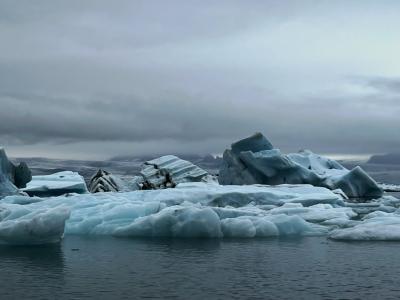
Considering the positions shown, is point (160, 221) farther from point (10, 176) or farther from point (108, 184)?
point (108, 184)

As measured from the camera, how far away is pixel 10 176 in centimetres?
2314

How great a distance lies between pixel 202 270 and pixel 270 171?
2378 centimetres

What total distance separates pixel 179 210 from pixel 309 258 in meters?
4.35

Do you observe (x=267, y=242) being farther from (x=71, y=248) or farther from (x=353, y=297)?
(x=353, y=297)

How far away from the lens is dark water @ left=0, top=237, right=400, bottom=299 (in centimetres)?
690

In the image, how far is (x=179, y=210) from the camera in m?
13.4

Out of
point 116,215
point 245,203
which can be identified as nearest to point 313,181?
point 245,203

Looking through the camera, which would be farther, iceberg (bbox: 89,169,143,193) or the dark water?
iceberg (bbox: 89,169,143,193)

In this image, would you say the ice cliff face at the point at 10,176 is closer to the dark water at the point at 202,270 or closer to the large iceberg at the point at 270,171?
the dark water at the point at 202,270

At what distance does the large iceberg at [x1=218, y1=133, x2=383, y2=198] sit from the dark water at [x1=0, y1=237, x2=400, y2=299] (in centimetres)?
1962

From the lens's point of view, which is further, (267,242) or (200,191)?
(200,191)

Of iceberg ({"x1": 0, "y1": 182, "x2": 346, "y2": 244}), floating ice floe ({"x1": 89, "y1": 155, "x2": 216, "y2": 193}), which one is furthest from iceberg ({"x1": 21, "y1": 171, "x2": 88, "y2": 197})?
iceberg ({"x1": 0, "y1": 182, "x2": 346, "y2": 244})

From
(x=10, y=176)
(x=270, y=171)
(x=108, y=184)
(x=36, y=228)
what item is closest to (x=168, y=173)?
(x=108, y=184)

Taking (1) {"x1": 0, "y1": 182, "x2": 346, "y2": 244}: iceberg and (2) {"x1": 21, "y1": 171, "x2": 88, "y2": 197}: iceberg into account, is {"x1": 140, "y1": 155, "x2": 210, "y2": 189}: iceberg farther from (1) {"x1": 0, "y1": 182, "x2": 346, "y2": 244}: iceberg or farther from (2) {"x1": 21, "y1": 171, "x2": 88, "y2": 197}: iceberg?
(1) {"x1": 0, "y1": 182, "x2": 346, "y2": 244}: iceberg
